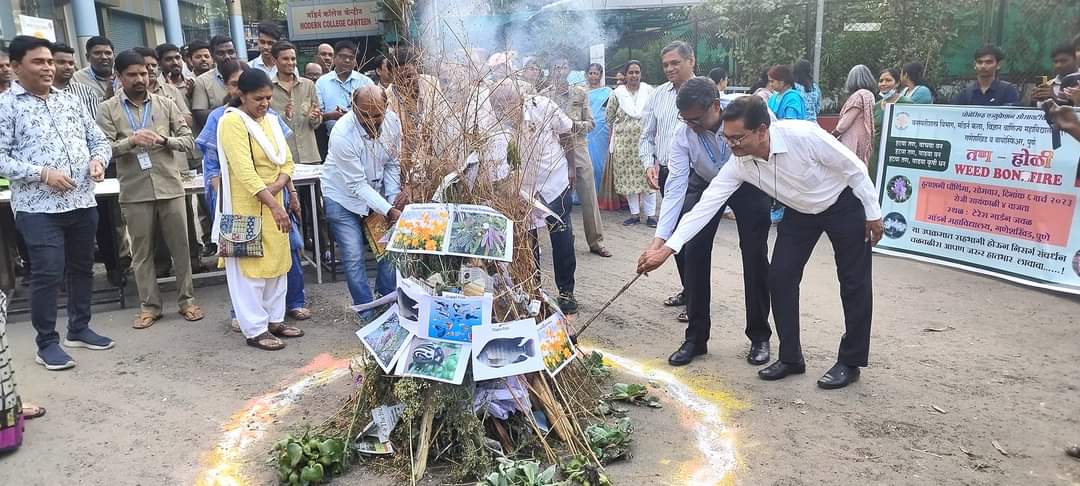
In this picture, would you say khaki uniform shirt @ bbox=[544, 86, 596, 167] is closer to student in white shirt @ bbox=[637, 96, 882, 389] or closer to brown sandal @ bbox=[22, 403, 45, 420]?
student in white shirt @ bbox=[637, 96, 882, 389]

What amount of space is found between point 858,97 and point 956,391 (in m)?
3.71

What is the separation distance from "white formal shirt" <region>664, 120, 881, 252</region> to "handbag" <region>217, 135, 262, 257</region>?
254cm

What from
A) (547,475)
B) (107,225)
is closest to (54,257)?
(107,225)

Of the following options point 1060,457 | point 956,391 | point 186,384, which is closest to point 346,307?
point 186,384

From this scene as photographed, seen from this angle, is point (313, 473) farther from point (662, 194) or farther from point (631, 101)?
point (631, 101)

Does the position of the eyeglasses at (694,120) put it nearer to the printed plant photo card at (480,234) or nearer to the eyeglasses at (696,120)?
the eyeglasses at (696,120)

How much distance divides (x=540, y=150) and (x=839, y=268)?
1699 mm

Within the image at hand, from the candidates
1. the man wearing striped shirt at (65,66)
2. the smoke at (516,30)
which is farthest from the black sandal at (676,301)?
the man wearing striped shirt at (65,66)

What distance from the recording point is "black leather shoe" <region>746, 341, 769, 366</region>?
4.37 meters

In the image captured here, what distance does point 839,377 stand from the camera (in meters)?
3.99

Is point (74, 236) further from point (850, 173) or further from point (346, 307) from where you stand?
point (850, 173)

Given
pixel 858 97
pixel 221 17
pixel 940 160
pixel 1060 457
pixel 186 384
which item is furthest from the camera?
pixel 221 17

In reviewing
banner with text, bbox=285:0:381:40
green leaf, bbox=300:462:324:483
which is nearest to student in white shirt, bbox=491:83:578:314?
green leaf, bbox=300:462:324:483

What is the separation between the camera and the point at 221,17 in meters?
22.5
